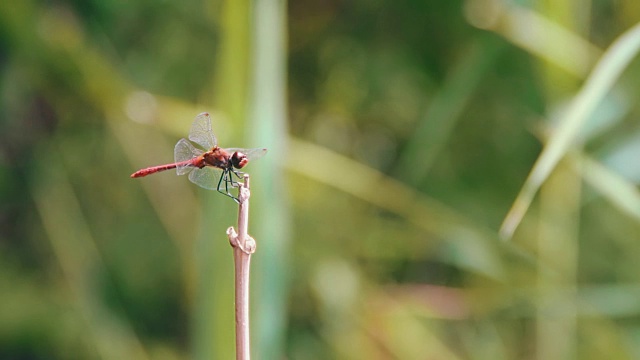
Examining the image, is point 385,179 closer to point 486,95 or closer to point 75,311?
point 486,95

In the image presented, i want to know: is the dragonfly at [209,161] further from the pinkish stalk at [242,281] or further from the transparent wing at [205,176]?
the pinkish stalk at [242,281]

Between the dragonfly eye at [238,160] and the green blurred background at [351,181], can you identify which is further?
the green blurred background at [351,181]

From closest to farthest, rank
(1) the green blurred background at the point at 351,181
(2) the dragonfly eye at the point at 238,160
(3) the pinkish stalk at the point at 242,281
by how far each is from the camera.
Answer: (3) the pinkish stalk at the point at 242,281 < (2) the dragonfly eye at the point at 238,160 < (1) the green blurred background at the point at 351,181

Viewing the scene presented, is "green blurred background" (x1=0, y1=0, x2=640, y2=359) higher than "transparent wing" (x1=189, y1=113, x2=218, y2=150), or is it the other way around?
"green blurred background" (x1=0, y1=0, x2=640, y2=359)

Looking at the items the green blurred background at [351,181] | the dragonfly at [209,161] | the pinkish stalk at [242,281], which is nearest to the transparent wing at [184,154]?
the dragonfly at [209,161]

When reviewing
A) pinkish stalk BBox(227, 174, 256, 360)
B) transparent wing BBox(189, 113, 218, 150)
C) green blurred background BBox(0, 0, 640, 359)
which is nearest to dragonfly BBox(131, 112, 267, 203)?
transparent wing BBox(189, 113, 218, 150)

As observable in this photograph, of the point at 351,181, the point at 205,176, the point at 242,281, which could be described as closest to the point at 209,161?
the point at 205,176

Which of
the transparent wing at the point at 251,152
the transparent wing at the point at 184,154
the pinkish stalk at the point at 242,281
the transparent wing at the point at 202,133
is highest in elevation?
the transparent wing at the point at 202,133

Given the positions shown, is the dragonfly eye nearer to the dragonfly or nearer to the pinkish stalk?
the dragonfly
